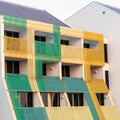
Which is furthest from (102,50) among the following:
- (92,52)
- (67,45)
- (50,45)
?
(50,45)

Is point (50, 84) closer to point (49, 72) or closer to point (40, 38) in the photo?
point (49, 72)

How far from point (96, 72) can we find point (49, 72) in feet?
15.6

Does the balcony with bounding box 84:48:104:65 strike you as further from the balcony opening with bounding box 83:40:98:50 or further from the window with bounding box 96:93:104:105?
the window with bounding box 96:93:104:105

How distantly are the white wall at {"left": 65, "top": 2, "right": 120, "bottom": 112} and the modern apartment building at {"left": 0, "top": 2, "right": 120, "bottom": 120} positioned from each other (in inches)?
26.3

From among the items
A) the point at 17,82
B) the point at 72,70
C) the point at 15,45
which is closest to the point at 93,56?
the point at 72,70

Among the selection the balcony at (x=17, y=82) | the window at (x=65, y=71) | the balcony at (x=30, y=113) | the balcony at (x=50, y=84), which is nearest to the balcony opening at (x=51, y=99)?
the balcony at (x=50, y=84)

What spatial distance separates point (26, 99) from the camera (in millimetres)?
28016

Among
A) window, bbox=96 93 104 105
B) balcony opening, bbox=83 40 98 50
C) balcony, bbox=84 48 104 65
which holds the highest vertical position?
balcony opening, bbox=83 40 98 50

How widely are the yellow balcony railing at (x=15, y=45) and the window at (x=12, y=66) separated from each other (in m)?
1.35

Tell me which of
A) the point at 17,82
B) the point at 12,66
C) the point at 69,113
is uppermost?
the point at 12,66

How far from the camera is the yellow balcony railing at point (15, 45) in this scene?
88.4 feet

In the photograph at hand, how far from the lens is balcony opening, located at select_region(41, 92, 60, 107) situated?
95.3 feet

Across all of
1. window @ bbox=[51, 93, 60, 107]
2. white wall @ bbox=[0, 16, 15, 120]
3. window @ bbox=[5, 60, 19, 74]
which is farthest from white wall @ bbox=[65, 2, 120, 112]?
white wall @ bbox=[0, 16, 15, 120]

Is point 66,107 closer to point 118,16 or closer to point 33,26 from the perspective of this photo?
point 33,26
